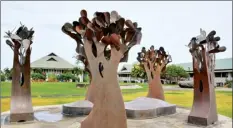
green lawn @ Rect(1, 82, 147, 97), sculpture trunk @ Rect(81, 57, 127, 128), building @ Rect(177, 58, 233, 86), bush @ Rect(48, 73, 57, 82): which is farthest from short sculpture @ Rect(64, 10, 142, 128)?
bush @ Rect(48, 73, 57, 82)

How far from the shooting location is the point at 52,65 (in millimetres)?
58406

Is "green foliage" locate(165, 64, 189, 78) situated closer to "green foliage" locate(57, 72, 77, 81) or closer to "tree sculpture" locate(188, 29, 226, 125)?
"green foliage" locate(57, 72, 77, 81)

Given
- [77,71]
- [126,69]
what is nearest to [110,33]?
[77,71]

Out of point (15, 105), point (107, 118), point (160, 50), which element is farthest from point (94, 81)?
point (160, 50)

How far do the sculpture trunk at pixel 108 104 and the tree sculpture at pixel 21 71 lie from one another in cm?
425

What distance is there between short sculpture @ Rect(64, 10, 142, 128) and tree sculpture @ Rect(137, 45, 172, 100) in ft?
25.5

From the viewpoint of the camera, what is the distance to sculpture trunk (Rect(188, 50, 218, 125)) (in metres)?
9.72

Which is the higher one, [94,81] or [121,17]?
[121,17]

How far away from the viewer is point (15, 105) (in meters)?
10.3

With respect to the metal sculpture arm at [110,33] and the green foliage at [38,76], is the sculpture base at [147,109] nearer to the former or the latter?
the metal sculpture arm at [110,33]

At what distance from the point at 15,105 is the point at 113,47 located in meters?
5.51

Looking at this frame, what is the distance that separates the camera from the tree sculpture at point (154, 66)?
584 inches

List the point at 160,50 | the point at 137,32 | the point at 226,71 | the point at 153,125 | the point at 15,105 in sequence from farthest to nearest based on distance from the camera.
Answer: the point at 226,71, the point at 160,50, the point at 15,105, the point at 153,125, the point at 137,32

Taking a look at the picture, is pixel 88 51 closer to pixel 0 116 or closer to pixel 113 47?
pixel 113 47
